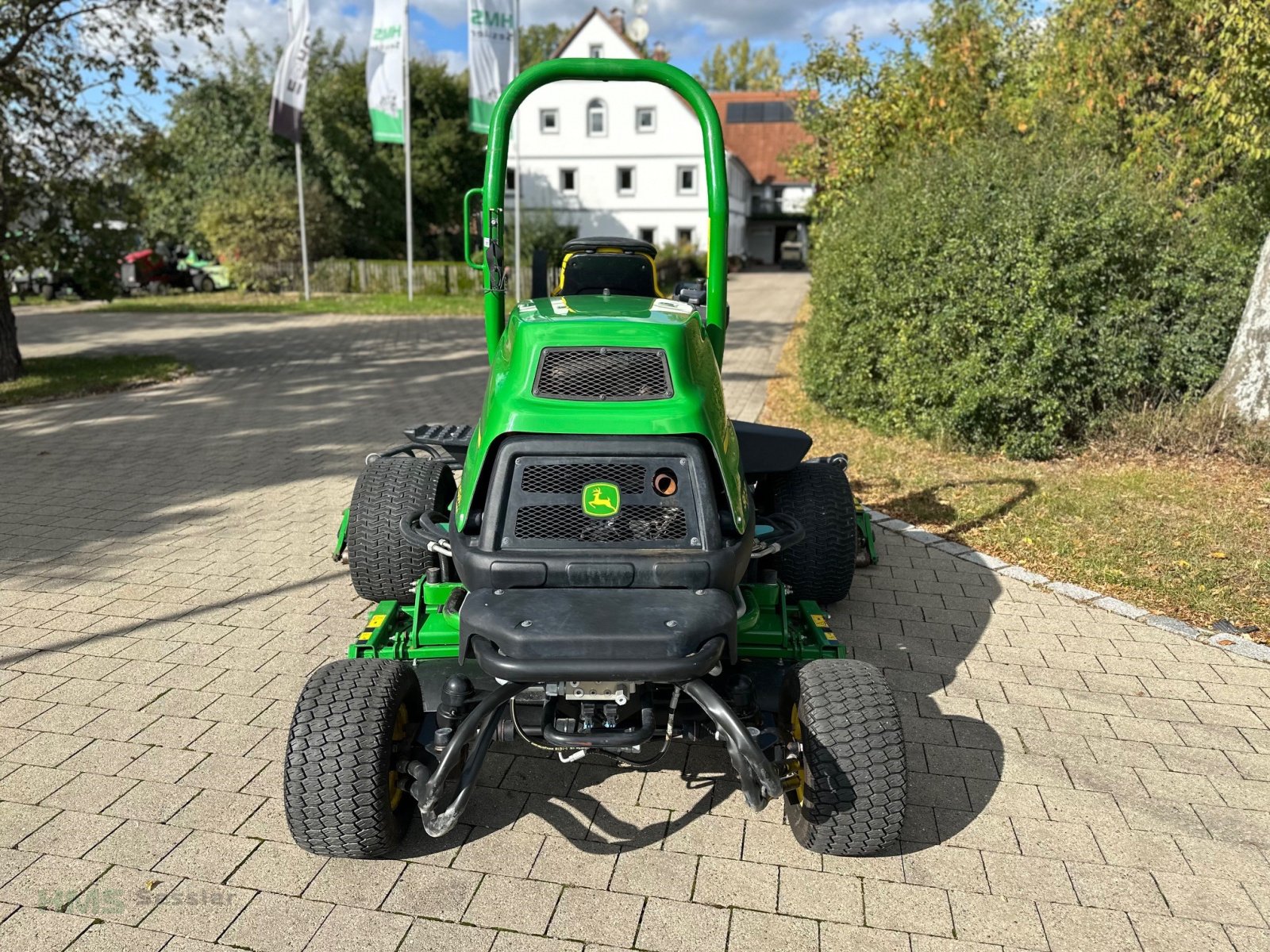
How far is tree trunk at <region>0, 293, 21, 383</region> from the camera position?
38.5 feet

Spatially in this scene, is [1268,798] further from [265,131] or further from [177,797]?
[265,131]

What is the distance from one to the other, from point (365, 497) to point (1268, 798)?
3881 mm

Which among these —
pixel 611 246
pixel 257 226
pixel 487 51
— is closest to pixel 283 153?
pixel 257 226

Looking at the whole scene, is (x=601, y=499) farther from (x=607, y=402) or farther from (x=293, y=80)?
(x=293, y=80)

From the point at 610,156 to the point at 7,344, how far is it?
3212 centimetres

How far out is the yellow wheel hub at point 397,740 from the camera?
3.05m

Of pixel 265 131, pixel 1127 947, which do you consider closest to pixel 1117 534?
pixel 1127 947

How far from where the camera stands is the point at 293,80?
2155cm

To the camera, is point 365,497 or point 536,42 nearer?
point 365,497

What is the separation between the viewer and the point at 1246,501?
6.80m

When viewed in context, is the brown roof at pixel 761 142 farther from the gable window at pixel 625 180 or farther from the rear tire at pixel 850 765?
the rear tire at pixel 850 765

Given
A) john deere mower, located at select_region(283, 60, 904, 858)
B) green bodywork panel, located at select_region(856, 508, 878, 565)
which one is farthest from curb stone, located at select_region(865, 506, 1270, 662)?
john deere mower, located at select_region(283, 60, 904, 858)

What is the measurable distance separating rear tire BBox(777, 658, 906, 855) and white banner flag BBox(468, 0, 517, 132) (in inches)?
736

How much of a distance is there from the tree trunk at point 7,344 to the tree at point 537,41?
175 feet
